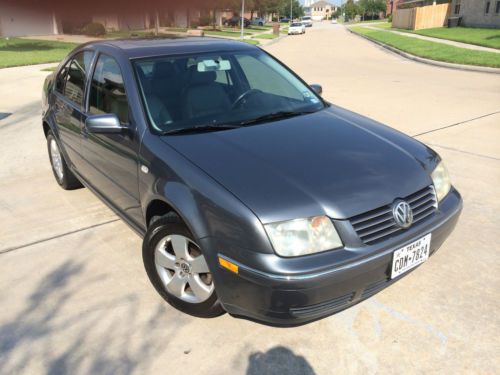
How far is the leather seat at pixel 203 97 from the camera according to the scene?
3107mm

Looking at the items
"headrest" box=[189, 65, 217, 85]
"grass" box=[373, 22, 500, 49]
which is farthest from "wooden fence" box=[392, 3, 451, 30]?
"headrest" box=[189, 65, 217, 85]

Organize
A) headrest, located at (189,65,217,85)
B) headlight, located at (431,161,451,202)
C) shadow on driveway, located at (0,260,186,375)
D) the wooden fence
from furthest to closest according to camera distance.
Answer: the wooden fence
headrest, located at (189,65,217,85)
headlight, located at (431,161,451,202)
shadow on driveway, located at (0,260,186,375)

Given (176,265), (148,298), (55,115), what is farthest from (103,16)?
(55,115)

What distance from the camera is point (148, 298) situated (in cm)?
286

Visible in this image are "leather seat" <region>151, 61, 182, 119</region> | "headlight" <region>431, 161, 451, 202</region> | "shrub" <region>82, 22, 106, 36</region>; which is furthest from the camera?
"leather seat" <region>151, 61, 182, 119</region>

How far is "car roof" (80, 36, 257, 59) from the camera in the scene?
3.28 metres

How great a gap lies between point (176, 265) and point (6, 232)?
6.14 ft

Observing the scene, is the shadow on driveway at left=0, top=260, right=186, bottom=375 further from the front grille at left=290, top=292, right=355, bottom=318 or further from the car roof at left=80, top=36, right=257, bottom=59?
the car roof at left=80, top=36, right=257, bottom=59

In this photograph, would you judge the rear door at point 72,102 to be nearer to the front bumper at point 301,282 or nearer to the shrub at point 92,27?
the front bumper at point 301,282

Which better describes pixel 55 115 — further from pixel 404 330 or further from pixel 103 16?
pixel 103 16

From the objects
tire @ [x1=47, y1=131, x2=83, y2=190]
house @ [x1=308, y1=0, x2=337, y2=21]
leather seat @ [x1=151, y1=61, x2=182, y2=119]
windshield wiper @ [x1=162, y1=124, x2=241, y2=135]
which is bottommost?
tire @ [x1=47, y1=131, x2=83, y2=190]

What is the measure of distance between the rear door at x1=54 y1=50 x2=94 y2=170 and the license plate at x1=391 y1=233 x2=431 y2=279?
2.63 m

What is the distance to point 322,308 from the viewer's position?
2.21m

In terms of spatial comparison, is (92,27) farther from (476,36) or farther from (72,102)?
(476,36)
